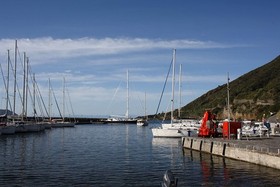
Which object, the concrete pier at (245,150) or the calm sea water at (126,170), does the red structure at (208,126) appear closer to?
the concrete pier at (245,150)

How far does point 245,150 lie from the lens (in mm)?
40219

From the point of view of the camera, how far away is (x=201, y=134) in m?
59.2

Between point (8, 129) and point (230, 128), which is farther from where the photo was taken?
point (8, 129)

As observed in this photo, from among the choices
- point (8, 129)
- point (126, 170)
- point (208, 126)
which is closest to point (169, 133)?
point (208, 126)

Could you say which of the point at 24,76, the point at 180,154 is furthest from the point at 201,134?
the point at 24,76

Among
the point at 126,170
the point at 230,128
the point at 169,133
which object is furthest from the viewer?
the point at 169,133

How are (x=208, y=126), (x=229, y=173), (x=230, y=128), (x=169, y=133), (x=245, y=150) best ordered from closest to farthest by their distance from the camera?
(x=229, y=173), (x=245, y=150), (x=230, y=128), (x=208, y=126), (x=169, y=133)

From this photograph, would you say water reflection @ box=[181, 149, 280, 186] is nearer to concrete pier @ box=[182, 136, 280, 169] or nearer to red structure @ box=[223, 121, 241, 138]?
concrete pier @ box=[182, 136, 280, 169]

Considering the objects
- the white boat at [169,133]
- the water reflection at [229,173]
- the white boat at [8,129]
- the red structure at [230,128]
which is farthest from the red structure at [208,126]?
the white boat at [8,129]

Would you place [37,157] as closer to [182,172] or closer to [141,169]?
[141,169]

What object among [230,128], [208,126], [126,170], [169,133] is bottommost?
[126,170]

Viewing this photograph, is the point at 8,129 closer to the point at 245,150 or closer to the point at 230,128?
the point at 230,128

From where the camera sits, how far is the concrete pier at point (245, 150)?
35.6 m

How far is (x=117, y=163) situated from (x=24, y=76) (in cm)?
7479
